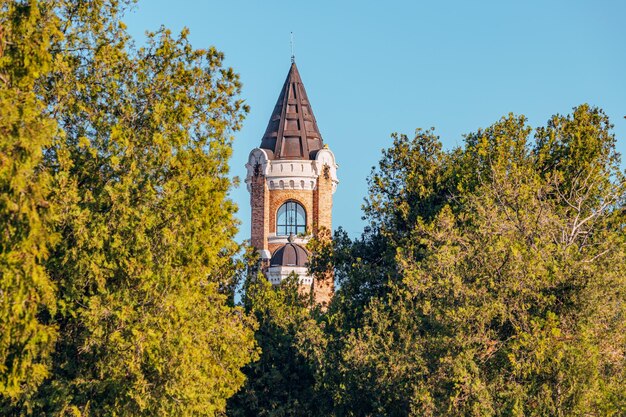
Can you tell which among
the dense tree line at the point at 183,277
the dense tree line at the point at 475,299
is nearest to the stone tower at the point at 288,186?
the dense tree line at the point at 475,299

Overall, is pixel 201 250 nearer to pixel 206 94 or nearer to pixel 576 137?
pixel 206 94

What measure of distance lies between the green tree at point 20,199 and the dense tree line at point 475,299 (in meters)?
11.0

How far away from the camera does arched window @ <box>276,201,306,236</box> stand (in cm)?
8362

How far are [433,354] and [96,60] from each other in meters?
10.2

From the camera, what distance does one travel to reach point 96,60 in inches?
1065

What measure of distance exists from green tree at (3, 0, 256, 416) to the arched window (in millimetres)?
54901

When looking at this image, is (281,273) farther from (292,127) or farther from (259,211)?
(292,127)

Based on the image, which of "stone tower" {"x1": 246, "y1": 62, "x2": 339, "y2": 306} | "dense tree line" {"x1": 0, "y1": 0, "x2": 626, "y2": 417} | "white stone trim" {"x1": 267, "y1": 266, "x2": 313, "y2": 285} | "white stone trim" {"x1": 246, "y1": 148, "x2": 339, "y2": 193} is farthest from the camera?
"white stone trim" {"x1": 246, "y1": 148, "x2": 339, "y2": 193}

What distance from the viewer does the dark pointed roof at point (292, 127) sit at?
85.0m

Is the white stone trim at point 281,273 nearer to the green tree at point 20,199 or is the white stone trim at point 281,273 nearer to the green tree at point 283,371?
the green tree at point 283,371

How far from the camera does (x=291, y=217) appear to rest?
83.9m

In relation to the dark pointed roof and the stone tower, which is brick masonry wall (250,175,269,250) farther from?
the dark pointed roof

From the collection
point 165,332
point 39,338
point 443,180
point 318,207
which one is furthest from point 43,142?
point 318,207

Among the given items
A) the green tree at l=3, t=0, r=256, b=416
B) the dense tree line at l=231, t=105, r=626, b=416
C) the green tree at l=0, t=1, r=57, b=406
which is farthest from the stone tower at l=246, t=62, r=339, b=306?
the green tree at l=0, t=1, r=57, b=406
